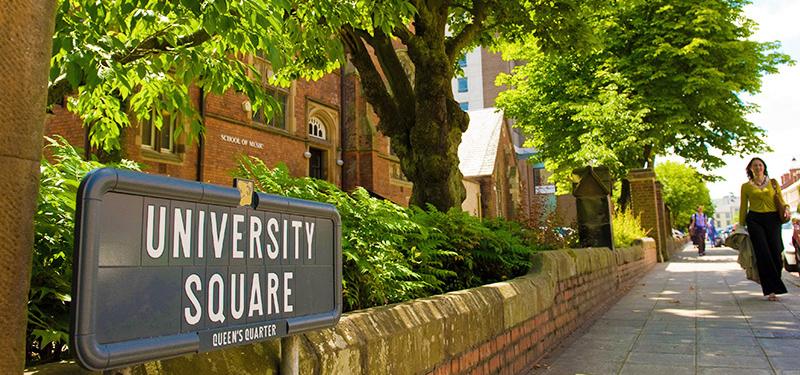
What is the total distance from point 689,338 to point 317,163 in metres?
18.1

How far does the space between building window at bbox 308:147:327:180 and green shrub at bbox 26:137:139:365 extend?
19.6 meters

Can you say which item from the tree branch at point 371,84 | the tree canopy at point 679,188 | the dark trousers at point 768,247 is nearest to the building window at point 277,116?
the tree branch at point 371,84

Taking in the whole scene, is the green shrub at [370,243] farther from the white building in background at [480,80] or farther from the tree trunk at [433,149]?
the white building in background at [480,80]

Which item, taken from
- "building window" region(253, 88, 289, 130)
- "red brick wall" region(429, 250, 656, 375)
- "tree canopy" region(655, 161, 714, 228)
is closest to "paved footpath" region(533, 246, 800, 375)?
"red brick wall" region(429, 250, 656, 375)

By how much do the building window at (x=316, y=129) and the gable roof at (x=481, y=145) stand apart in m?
15.9

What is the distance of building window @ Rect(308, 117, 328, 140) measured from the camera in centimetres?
2123

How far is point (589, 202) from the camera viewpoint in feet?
33.6

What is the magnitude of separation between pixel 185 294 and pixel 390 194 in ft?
76.6

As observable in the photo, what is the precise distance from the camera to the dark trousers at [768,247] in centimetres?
738

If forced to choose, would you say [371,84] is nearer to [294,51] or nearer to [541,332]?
[294,51]

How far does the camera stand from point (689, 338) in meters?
5.35

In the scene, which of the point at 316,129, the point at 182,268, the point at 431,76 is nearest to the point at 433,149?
the point at 431,76

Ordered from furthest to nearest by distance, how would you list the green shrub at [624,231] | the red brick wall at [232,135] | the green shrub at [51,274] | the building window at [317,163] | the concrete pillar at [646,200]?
the building window at [317,163], the concrete pillar at [646,200], the red brick wall at [232,135], the green shrub at [624,231], the green shrub at [51,274]

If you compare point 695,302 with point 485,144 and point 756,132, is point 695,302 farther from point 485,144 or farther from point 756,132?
point 485,144
